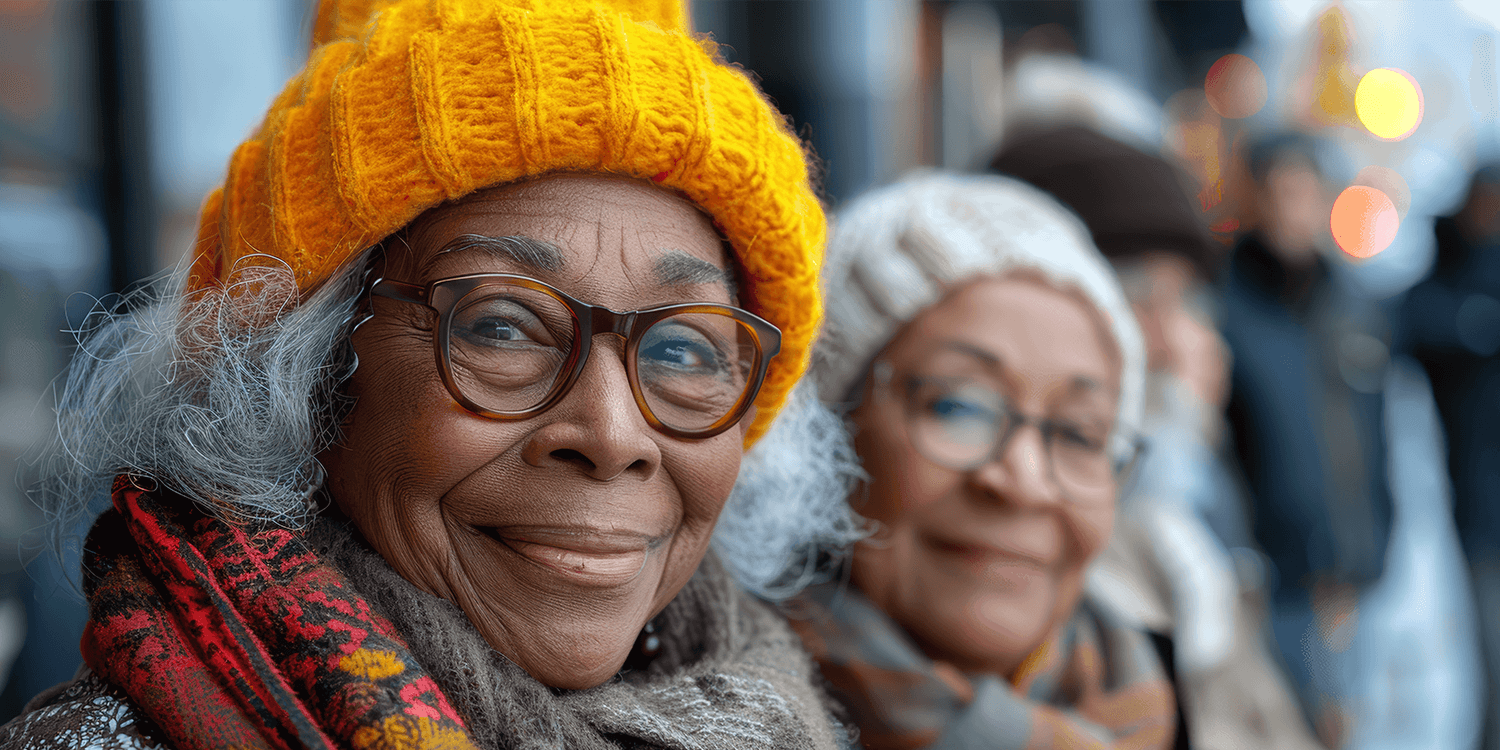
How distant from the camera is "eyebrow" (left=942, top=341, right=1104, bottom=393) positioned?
203cm

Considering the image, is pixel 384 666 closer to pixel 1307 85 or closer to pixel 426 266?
pixel 426 266

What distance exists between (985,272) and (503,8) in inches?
45.1

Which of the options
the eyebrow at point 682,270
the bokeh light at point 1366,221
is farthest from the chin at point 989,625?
the bokeh light at point 1366,221

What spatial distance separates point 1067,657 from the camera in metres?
2.29

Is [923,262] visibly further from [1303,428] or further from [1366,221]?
[1366,221]

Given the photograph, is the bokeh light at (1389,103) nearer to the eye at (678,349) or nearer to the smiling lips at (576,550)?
the eye at (678,349)

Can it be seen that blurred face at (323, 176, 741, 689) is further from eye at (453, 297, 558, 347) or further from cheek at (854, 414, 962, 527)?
cheek at (854, 414, 962, 527)

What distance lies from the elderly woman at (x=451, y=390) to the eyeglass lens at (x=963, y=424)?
0.69 metres

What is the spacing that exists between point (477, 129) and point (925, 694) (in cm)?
136

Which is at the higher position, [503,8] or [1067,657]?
[503,8]

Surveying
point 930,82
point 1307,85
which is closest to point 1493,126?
point 1307,85

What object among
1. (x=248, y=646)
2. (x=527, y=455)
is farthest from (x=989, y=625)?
(x=248, y=646)

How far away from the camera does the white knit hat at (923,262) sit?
2.10 meters

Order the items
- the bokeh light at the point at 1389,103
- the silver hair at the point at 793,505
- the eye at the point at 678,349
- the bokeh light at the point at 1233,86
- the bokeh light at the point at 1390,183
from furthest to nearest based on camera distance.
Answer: the bokeh light at the point at 1233,86, the bokeh light at the point at 1389,103, the bokeh light at the point at 1390,183, the silver hair at the point at 793,505, the eye at the point at 678,349
